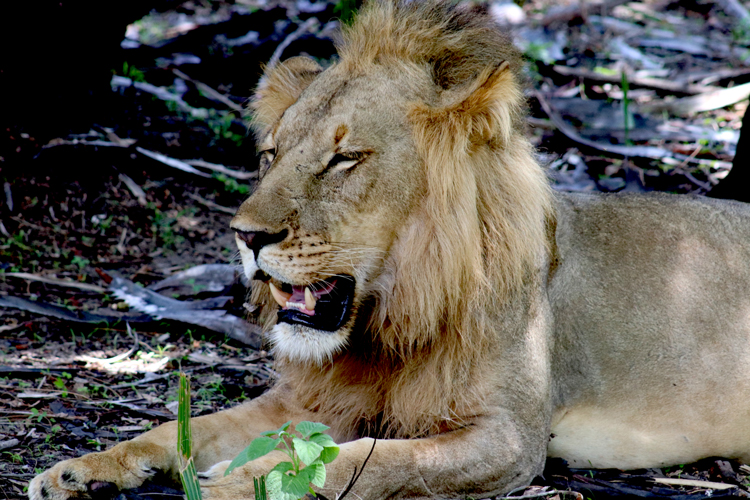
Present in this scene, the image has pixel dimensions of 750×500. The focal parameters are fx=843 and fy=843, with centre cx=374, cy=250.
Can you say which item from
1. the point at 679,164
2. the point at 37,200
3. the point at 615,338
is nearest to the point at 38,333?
the point at 37,200

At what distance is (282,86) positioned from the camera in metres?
3.69

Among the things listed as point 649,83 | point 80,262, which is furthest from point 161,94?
point 649,83

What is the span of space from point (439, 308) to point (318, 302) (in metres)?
0.45

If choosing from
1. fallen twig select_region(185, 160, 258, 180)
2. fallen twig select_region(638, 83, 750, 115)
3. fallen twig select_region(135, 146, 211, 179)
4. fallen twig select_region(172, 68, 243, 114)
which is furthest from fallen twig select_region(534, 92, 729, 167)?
fallen twig select_region(135, 146, 211, 179)

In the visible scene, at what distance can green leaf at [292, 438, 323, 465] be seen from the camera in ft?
7.84

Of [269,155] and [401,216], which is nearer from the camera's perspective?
[401,216]

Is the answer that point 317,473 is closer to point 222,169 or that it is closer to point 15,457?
point 15,457

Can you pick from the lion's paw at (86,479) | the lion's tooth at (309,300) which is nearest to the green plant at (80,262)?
the lion's paw at (86,479)

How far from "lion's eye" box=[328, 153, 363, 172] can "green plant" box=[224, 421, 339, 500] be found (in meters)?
0.99

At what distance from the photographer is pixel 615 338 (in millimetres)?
3670

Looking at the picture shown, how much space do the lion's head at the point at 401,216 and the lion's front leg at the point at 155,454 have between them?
0.49m

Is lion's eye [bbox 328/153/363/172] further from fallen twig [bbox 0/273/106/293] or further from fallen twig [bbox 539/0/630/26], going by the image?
fallen twig [bbox 539/0/630/26]

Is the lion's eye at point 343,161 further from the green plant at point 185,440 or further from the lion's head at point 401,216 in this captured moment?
the green plant at point 185,440

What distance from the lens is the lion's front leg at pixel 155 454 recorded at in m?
2.78
